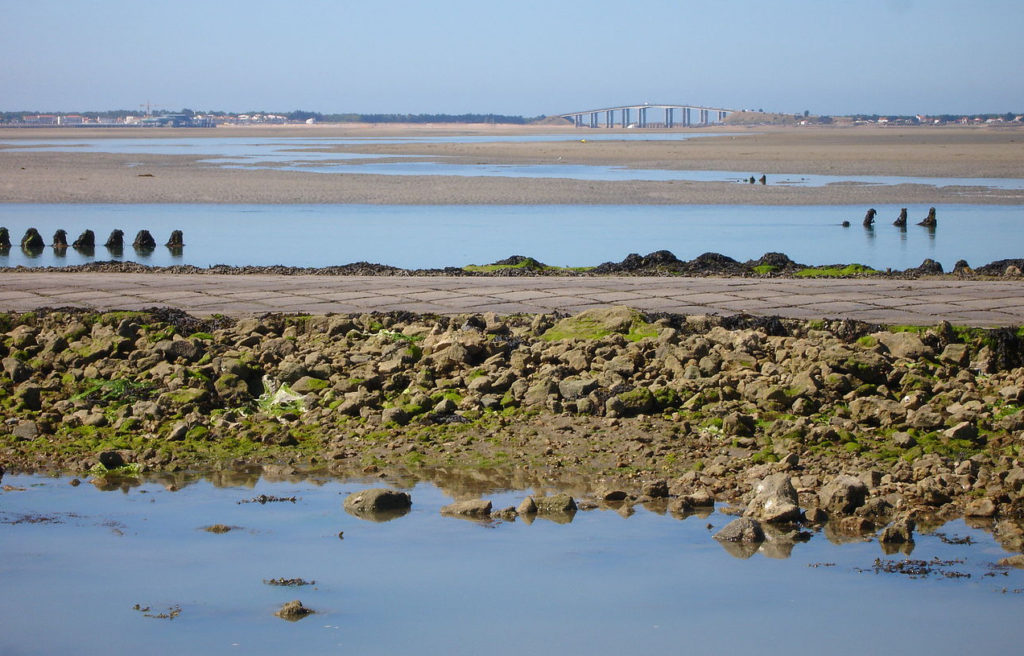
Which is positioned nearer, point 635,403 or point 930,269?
point 635,403

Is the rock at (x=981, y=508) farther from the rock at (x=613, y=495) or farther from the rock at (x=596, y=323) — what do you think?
the rock at (x=596, y=323)

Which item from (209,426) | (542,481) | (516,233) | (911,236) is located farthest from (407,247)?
(542,481)

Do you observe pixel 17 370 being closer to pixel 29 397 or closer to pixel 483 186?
pixel 29 397

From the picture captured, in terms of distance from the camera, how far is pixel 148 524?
23.0ft

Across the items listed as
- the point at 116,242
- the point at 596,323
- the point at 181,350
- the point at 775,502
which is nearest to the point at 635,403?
the point at 596,323

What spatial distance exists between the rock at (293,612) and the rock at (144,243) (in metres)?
18.1

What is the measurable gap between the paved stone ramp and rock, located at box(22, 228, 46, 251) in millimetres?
8370

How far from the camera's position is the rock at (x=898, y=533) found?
6461 mm

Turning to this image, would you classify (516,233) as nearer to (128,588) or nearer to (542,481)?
(542,481)

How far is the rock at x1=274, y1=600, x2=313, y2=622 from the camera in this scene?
5.53 m

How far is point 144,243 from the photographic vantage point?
74.5 ft

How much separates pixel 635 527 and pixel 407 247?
15.9 metres

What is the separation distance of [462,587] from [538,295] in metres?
6.88

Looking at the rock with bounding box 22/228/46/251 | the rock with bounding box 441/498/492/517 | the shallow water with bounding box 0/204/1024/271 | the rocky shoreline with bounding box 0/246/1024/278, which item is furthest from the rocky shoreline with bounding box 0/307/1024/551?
the rock with bounding box 22/228/46/251
